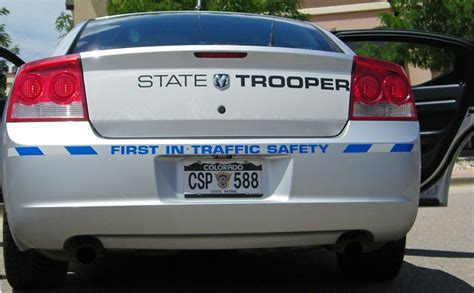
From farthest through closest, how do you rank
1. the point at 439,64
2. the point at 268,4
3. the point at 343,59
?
1. the point at 439,64
2. the point at 268,4
3. the point at 343,59

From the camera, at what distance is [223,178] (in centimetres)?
317

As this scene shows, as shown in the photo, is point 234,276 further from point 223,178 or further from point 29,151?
point 29,151

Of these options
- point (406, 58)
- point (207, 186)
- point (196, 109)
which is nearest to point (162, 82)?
point (196, 109)

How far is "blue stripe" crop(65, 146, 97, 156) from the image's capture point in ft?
10.1

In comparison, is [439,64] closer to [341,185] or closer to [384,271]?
[384,271]

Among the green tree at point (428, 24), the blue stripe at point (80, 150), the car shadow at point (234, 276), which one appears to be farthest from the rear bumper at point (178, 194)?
the green tree at point (428, 24)

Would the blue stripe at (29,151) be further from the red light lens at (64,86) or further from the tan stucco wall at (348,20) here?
the tan stucco wall at (348,20)

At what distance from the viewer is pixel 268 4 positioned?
13.7 m

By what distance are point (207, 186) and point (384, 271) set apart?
5.01ft

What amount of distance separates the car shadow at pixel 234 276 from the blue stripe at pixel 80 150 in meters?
0.88

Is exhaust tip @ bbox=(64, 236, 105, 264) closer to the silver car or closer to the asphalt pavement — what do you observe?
the silver car

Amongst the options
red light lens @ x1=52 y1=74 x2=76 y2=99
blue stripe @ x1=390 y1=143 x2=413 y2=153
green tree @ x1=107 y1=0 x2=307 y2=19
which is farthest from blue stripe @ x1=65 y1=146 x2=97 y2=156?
green tree @ x1=107 y1=0 x2=307 y2=19

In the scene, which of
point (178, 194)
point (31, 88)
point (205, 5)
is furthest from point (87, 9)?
point (178, 194)

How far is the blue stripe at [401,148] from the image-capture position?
329 cm
